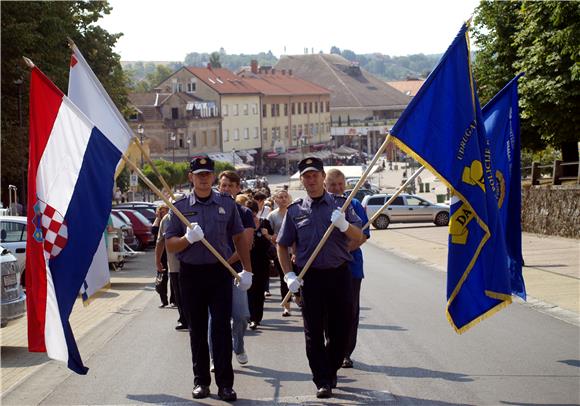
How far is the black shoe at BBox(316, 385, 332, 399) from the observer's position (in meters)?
8.66

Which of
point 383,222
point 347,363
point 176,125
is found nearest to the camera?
point 347,363

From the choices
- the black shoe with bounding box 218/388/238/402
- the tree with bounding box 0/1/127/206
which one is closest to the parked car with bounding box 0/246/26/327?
the black shoe with bounding box 218/388/238/402

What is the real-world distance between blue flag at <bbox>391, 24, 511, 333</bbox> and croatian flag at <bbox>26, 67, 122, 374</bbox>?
264 centimetres

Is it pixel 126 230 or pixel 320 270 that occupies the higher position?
pixel 320 270

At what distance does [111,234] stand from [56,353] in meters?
16.3

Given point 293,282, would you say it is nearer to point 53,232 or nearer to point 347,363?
point 347,363

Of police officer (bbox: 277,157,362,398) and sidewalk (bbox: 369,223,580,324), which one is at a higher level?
police officer (bbox: 277,157,362,398)

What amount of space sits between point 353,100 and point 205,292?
140 meters

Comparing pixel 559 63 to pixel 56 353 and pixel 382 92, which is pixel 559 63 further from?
pixel 382 92

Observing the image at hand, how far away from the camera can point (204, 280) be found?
351 inches

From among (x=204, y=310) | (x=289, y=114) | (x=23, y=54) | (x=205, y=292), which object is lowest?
(x=204, y=310)

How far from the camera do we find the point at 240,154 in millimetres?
110812

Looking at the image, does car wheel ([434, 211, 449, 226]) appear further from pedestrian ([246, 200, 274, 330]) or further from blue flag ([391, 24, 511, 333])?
blue flag ([391, 24, 511, 333])

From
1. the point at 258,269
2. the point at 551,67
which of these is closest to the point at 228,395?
the point at 258,269
